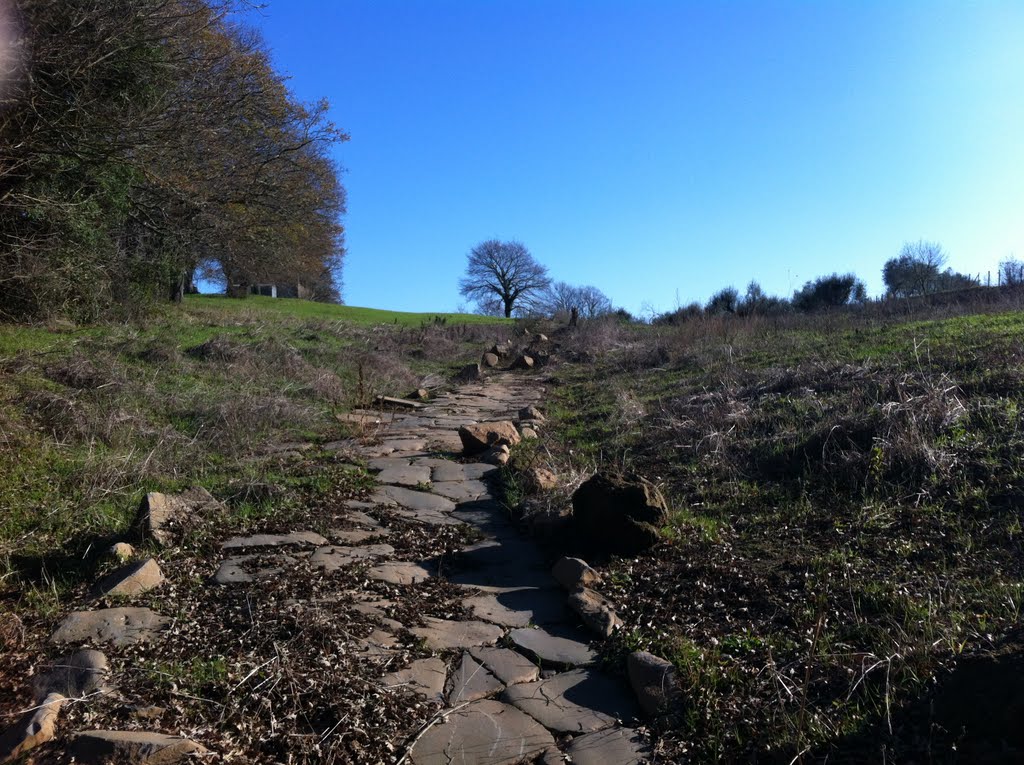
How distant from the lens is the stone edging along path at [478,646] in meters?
2.68

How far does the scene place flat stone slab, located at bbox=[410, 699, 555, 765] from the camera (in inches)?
103

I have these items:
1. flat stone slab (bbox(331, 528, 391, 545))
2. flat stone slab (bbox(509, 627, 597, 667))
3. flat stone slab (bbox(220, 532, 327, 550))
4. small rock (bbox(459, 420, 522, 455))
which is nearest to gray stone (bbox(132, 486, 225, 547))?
flat stone slab (bbox(220, 532, 327, 550))

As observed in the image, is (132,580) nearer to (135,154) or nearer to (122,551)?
(122,551)

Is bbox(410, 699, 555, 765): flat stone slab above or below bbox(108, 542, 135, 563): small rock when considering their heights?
below

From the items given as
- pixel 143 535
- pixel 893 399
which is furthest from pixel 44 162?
pixel 893 399

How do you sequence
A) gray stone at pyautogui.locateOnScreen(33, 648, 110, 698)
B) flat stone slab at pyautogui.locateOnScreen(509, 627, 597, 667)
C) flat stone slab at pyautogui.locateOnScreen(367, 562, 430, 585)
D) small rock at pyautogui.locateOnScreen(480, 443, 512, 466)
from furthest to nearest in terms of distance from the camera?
small rock at pyautogui.locateOnScreen(480, 443, 512, 466)
flat stone slab at pyautogui.locateOnScreen(367, 562, 430, 585)
flat stone slab at pyautogui.locateOnScreen(509, 627, 597, 667)
gray stone at pyautogui.locateOnScreen(33, 648, 110, 698)

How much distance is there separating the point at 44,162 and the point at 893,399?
27.4 ft

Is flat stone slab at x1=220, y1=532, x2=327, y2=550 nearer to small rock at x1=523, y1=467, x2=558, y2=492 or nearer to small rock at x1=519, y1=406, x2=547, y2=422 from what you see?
small rock at x1=523, y1=467, x2=558, y2=492

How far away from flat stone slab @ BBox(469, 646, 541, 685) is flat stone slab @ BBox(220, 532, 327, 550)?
160 cm

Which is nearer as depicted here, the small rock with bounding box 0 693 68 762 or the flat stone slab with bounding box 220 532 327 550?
the small rock with bounding box 0 693 68 762

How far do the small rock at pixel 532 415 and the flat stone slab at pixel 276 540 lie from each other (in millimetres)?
4626

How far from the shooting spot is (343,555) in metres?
4.46

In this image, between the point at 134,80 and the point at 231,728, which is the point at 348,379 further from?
the point at 231,728

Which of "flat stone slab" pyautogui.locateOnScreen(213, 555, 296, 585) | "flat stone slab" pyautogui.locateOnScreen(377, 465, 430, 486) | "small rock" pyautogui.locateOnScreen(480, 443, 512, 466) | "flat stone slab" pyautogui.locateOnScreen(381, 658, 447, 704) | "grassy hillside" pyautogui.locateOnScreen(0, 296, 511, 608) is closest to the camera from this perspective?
"flat stone slab" pyautogui.locateOnScreen(381, 658, 447, 704)
